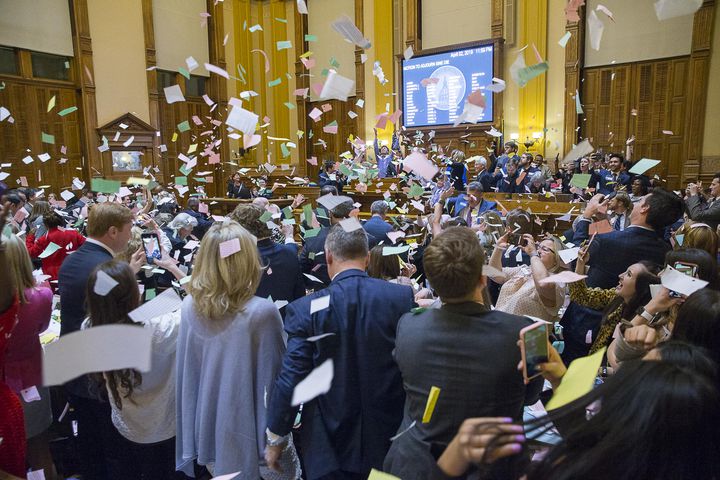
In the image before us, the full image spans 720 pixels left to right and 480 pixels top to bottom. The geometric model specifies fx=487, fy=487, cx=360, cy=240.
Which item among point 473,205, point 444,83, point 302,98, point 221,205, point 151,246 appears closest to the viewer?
point 151,246

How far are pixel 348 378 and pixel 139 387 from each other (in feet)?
2.87

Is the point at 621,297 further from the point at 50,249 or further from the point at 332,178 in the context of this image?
the point at 332,178

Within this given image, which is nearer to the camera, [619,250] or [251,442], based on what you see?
[251,442]

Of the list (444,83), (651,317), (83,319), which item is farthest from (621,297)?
(444,83)

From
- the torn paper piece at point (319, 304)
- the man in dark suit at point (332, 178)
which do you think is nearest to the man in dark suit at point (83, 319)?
the torn paper piece at point (319, 304)

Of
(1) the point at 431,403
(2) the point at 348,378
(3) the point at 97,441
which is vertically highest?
(1) the point at 431,403

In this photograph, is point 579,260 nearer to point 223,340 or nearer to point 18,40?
point 223,340

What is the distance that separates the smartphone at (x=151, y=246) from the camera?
3287 millimetres

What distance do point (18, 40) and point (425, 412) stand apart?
1268 cm

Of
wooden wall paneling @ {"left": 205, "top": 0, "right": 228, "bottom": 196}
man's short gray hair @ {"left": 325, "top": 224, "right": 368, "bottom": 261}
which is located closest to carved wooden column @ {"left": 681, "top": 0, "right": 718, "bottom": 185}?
man's short gray hair @ {"left": 325, "top": 224, "right": 368, "bottom": 261}

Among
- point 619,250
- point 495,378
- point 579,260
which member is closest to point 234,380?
point 495,378

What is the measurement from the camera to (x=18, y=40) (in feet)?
34.2

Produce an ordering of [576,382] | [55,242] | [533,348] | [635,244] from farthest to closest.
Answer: [55,242] → [635,244] → [533,348] → [576,382]

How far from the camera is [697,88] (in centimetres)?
987
